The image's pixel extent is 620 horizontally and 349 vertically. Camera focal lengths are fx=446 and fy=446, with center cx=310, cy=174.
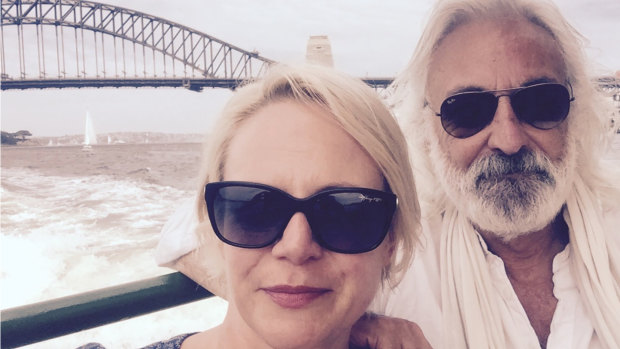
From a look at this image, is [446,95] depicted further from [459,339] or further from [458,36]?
[459,339]

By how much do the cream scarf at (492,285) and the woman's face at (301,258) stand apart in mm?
679

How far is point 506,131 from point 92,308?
52.8 inches

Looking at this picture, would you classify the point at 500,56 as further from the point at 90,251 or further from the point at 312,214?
the point at 90,251

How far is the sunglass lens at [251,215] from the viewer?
2.67 feet

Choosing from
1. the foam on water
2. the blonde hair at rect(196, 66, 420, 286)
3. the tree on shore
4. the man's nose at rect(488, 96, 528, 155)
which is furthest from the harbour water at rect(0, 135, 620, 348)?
the tree on shore

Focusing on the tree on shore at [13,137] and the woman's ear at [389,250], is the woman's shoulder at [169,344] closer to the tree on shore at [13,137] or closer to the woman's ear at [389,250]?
the woman's ear at [389,250]

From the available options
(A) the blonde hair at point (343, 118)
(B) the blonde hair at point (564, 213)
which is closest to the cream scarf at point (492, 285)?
(B) the blonde hair at point (564, 213)

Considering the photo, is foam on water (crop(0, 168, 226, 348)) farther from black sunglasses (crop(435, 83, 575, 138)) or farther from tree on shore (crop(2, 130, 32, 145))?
tree on shore (crop(2, 130, 32, 145))

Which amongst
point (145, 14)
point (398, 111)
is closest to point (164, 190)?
point (398, 111)

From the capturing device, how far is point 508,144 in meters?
1.44

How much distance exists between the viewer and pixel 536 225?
1.47 metres

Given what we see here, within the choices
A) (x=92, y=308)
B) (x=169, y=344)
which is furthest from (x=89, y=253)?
(x=169, y=344)

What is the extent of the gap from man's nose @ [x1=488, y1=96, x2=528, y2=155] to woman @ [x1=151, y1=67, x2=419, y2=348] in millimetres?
688

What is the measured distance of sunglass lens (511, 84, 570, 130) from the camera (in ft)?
4.75
